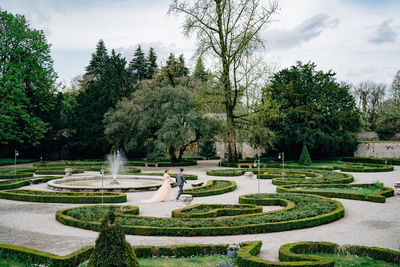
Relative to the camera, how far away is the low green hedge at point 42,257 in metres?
7.61

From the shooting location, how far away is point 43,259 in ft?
25.6

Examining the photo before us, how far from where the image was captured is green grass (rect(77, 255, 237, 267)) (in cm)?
809

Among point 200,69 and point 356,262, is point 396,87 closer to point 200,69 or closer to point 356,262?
point 200,69

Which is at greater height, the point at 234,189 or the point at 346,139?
the point at 346,139

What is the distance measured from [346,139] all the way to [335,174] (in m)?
18.7

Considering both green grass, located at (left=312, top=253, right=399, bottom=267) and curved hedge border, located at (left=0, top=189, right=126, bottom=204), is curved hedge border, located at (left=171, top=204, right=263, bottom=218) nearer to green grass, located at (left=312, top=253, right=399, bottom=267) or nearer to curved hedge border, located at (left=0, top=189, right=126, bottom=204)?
curved hedge border, located at (left=0, top=189, right=126, bottom=204)

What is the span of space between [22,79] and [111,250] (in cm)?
3700

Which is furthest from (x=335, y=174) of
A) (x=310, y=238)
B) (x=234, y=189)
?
(x=310, y=238)

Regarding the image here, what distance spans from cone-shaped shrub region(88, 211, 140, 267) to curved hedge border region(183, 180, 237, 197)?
1179 centimetres

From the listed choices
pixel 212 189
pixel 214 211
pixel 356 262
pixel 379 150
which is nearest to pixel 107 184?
pixel 212 189

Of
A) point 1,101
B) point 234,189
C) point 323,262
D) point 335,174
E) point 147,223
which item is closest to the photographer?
point 323,262

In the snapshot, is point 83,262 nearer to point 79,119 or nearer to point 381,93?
point 79,119

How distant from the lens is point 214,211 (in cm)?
1270

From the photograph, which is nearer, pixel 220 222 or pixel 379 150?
pixel 220 222
